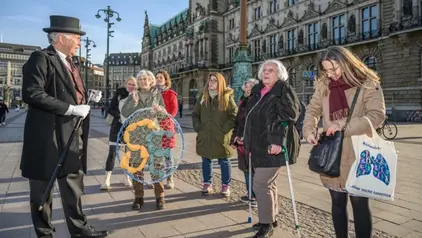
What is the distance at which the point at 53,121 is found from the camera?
326 cm

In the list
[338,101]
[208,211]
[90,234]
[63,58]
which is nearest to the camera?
[338,101]

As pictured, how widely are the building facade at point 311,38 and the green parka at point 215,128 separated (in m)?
17.9

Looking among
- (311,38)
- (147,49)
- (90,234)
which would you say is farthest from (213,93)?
(147,49)

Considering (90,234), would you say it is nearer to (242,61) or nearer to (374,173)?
(374,173)

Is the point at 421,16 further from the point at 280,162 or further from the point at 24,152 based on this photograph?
the point at 24,152

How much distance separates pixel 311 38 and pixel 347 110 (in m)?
37.6

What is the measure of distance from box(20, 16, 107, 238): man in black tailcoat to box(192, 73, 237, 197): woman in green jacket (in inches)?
94.7

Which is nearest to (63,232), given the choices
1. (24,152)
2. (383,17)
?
(24,152)

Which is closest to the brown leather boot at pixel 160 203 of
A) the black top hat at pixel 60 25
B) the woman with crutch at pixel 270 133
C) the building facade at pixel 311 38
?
the woman with crutch at pixel 270 133

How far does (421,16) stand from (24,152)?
100 feet

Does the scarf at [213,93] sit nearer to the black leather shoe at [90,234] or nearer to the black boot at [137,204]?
the black boot at [137,204]

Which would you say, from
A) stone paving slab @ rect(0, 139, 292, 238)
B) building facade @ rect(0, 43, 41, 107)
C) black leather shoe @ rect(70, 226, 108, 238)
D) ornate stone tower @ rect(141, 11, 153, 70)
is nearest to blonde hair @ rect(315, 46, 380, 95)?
stone paving slab @ rect(0, 139, 292, 238)

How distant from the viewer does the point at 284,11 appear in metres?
41.5

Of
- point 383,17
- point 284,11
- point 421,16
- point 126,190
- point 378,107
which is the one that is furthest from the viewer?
point 284,11
